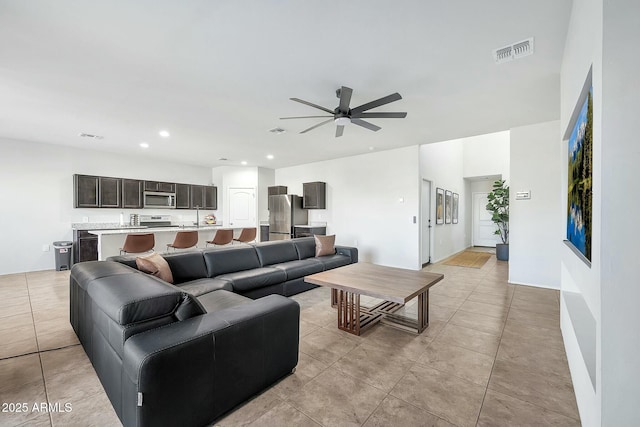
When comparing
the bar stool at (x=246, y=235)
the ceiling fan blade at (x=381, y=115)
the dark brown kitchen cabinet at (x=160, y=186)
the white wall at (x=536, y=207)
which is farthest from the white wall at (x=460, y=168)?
the dark brown kitchen cabinet at (x=160, y=186)

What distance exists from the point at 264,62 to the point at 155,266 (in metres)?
2.32

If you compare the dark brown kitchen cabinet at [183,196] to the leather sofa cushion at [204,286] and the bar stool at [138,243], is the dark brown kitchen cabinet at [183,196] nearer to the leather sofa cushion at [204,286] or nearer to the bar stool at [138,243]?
the bar stool at [138,243]

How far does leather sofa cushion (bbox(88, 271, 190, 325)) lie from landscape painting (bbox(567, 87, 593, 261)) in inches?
91.6

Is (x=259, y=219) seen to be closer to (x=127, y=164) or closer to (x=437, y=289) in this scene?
(x=127, y=164)

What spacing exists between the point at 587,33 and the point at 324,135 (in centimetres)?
375

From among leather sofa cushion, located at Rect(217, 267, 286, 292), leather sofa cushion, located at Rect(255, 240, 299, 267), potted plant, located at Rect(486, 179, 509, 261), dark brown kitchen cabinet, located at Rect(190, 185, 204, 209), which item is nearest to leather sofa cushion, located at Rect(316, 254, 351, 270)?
leather sofa cushion, located at Rect(255, 240, 299, 267)

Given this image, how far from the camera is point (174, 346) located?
1332mm

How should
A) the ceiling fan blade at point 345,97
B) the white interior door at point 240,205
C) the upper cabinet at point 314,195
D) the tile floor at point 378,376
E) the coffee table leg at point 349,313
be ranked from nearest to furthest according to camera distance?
the tile floor at point 378,376, the ceiling fan blade at point 345,97, the coffee table leg at point 349,313, the upper cabinet at point 314,195, the white interior door at point 240,205

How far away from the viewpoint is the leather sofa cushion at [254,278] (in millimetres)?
3180

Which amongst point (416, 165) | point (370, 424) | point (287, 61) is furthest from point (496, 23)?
point (416, 165)

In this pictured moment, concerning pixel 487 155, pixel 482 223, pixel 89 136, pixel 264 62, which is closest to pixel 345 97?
pixel 264 62

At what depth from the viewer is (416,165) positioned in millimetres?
5605

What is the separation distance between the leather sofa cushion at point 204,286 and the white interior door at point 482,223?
9190mm

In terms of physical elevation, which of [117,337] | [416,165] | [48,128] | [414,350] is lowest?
[414,350]
